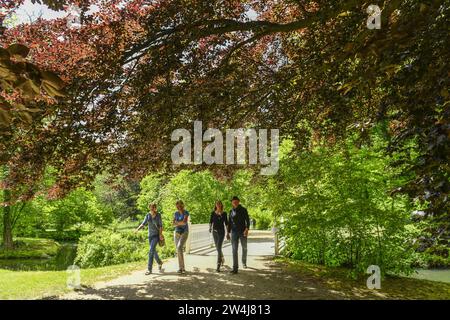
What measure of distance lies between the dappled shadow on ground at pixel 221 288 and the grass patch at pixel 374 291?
35 centimetres

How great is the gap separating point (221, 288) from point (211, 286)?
0.32 m

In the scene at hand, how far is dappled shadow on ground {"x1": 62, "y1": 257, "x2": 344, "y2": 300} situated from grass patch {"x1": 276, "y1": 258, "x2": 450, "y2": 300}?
35 cm

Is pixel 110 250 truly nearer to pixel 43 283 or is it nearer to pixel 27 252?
pixel 43 283

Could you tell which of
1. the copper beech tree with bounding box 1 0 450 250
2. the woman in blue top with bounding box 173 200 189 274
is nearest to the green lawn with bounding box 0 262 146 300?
the woman in blue top with bounding box 173 200 189 274

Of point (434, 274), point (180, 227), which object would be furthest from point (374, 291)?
point (434, 274)

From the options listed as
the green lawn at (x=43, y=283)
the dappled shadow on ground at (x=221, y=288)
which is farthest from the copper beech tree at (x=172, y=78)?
the dappled shadow on ground at (x=221, y=288)

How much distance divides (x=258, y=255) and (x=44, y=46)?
429 inches

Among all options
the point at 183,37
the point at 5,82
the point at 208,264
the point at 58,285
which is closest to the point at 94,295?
the point at 58,285

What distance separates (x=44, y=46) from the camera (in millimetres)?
5879

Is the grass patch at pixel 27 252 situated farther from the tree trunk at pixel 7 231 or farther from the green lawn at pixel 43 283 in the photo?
the green lawn at pixel 43 283

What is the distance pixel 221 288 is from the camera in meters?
8.40

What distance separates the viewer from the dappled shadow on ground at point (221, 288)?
25.5 ft

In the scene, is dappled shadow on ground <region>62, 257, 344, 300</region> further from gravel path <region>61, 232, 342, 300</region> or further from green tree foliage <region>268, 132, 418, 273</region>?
green tree foliage <region>268, 132, 418, 273</region>

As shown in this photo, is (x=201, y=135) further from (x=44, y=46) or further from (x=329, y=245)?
Result: (x=329, y=245)
